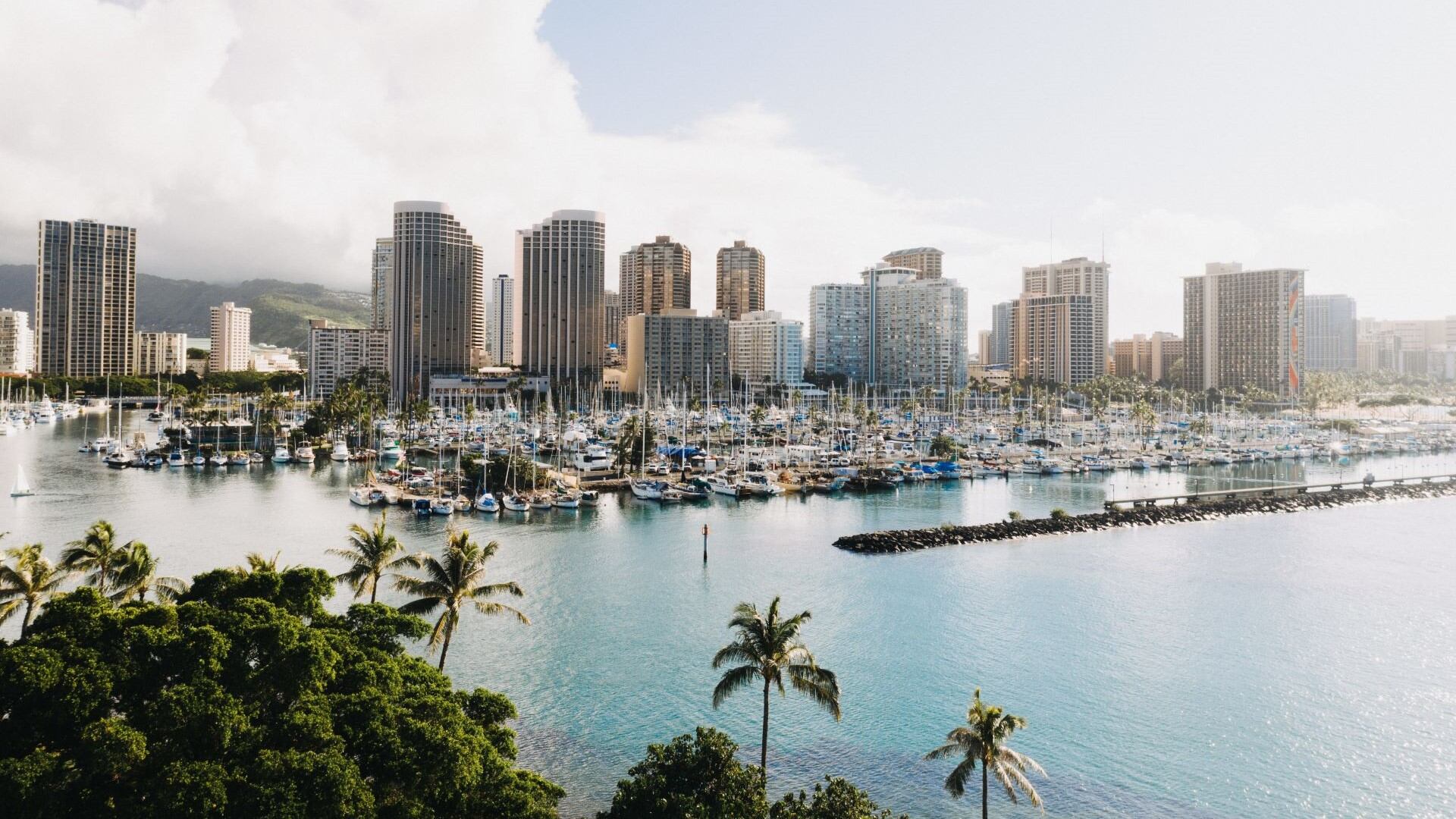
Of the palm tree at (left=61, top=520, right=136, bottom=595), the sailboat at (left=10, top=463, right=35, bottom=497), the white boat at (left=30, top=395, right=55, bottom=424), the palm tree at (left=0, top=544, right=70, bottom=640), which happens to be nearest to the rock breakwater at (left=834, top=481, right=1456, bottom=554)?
the palm tree at (left=61, top=520, right=136, bottom=595)

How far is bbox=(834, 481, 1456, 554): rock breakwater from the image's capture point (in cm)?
5078

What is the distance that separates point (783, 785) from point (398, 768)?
35.4ft

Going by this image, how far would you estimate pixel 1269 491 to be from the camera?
71.8m

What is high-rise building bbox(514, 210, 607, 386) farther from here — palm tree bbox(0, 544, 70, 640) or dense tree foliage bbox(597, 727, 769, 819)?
dense tree foliage bbox(597, 727, 769, 819)

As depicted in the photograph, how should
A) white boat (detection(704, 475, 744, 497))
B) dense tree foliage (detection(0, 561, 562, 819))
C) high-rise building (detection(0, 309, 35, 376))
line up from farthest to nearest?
high-rise building (detection(0, 309, 35, 376)) < white boat (detection(704, 475, 744, 497)) < dense tree foliage (detection(0, 561, 562, 819))

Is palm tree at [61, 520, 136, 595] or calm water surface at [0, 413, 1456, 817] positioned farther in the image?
palm tree at [61, 520, 136, 595]

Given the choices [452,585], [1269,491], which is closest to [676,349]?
[1269,491]

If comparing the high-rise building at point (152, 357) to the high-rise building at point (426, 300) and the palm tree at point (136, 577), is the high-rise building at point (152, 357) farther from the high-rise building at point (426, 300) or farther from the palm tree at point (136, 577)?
the palm tree at point (136, 577)

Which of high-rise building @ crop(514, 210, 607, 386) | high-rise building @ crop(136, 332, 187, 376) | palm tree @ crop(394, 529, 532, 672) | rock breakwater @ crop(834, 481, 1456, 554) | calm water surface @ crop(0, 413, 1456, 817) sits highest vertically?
high-rise building @ crop(514, 210, 607, 386)

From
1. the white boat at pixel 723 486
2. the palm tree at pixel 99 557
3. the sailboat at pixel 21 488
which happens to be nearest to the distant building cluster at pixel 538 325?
the white boat at pixel 723 486

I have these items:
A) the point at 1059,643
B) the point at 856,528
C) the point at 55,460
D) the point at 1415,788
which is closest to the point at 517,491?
the point at 856,528

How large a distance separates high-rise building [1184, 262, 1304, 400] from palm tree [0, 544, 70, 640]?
627 ft

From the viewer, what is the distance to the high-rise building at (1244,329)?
173 m

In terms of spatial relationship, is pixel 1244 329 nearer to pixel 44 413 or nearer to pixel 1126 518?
pixel 1126 518
